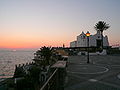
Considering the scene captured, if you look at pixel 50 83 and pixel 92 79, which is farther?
pixel 92 79

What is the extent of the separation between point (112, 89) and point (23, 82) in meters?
10.8

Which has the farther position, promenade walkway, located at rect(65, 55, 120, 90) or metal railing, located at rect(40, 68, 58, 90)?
promenade walkway, located at rect(65, 55, 120, 90)

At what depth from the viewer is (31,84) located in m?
14.0

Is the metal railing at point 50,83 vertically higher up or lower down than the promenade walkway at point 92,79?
higher up

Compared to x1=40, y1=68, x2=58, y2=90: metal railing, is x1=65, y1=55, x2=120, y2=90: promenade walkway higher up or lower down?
lower down

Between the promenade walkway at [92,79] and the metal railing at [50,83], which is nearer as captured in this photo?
the metal railing at [50,83]

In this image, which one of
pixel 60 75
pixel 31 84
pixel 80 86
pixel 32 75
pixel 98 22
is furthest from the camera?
pixel 98 22

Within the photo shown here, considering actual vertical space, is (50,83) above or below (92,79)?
above

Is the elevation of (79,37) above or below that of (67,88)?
above

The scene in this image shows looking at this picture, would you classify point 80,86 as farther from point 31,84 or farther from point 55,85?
point 31,84

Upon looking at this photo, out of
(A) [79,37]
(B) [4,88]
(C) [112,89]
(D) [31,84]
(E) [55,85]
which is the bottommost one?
(B) [4,88]

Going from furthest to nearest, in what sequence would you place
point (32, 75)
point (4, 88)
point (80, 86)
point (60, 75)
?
point (4, 88) → point (32, 75) → point (80, 86) → point (60, 75)

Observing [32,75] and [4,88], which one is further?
[4,88]

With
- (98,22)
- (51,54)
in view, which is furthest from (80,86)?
(98,22)
